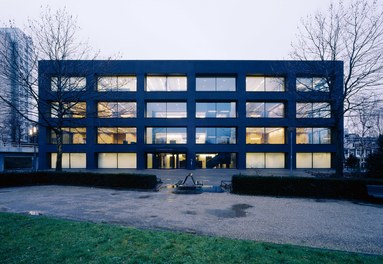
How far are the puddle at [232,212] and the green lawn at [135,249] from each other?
2.70 m

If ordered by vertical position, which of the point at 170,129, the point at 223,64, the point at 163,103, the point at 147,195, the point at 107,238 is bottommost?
the point at 147,195

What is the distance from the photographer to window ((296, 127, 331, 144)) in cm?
2823

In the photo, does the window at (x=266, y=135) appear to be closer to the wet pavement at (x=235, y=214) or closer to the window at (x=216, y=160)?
the window at (x=216, y=160)

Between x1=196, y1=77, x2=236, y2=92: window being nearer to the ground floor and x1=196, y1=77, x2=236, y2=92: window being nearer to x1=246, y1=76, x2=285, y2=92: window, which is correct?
x1=246, y1=76, x2=285, y2=92: window

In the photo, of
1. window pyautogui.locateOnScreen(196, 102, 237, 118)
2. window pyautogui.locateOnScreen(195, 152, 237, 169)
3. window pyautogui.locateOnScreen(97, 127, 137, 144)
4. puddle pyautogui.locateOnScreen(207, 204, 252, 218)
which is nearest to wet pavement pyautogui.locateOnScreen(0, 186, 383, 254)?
puddle pyautogui.locateOnScreen(207, 204, 252, 218)

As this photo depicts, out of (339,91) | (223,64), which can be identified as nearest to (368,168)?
(339,91)

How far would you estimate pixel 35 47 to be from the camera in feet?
46.5

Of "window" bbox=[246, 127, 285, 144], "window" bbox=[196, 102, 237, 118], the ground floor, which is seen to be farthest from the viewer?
"window" bbox=[196, 102, 237, 118]

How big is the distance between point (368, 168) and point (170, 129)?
22079 millimetres

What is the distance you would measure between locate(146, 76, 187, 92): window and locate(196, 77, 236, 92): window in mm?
2346

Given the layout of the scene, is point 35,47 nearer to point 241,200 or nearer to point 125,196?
point 125,196

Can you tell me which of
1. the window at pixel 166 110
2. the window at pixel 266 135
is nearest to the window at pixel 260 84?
the window at pixel 266 135

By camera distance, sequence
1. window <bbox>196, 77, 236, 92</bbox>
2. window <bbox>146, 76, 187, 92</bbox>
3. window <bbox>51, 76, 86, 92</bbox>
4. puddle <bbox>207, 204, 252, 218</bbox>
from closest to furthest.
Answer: puddle <bbox>207, 204, 252, 218</bbox>, window <bbox>51, 76, 86, 92</bbox>, window <bbox>146, 76, 187, 92</bbox>, window <bbox>196, 77, 236, 92</bbox>

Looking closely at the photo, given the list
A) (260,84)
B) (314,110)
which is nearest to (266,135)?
(260,84)
